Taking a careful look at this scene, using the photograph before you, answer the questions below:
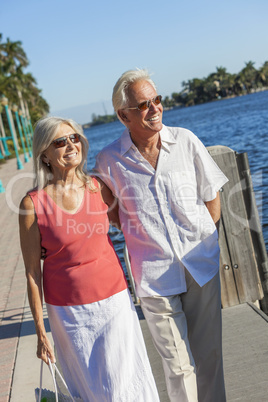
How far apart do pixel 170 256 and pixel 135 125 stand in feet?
2.46

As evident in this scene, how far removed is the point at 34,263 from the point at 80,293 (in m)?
0.28

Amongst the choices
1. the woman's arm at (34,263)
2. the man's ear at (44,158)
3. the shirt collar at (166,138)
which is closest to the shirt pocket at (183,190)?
the shirt collar at (166,138)

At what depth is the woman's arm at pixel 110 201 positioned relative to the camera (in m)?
3.01

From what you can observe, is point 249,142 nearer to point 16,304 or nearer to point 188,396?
point 16,304

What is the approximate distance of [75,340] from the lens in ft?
8.66

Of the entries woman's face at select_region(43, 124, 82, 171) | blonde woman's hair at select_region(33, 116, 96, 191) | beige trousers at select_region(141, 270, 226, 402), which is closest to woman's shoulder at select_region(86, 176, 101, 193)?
blonde woman's hair at select_region(33, 116, 96, 191)

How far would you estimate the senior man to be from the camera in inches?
115

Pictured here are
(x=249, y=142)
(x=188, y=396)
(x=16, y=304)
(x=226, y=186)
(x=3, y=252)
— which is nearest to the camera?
(x=188, y=396)

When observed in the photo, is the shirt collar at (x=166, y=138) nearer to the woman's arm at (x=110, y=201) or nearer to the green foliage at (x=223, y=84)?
the woman's arm at (x=110, y=201)

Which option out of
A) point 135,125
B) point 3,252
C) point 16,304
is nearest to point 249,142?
point 3,252

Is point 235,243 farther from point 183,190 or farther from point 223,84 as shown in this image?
Answer: point 223,84

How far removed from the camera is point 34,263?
8.91 feet

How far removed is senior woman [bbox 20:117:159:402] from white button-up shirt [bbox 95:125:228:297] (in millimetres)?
237

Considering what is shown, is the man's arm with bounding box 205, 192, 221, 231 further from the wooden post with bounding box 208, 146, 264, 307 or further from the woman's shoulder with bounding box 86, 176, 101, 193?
the wooden post with bounding box 208, 146, 264, 307
